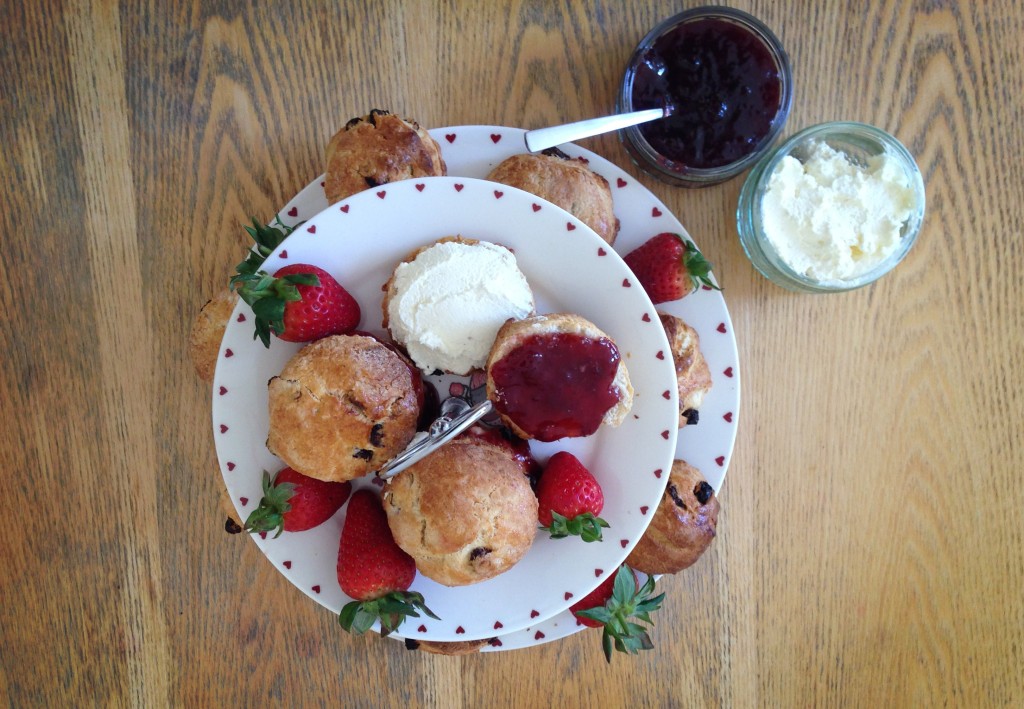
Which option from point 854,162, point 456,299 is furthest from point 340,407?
point 854,162

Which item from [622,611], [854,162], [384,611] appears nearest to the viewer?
[384,611]

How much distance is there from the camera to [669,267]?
171 cm

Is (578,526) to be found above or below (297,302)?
below

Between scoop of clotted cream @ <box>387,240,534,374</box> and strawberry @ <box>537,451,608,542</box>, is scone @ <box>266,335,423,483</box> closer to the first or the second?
scoop of clotted cream @ <box>387,240,534,374</box>

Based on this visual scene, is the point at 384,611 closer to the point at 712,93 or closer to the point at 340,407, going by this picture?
the point at 340,407

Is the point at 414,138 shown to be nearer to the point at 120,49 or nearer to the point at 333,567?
the point at 120,49

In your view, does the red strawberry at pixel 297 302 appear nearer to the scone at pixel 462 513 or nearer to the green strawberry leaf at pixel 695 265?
the scone at pixel 462 513

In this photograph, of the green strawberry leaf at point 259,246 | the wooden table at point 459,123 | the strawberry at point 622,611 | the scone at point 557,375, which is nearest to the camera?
the scone at point 557,375

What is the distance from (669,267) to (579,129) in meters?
0.39

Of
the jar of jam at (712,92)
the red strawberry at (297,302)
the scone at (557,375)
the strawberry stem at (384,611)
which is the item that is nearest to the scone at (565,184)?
the jar of jam at (712,92)

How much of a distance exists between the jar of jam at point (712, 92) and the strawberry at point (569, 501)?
77cm

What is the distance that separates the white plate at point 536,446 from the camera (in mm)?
1617

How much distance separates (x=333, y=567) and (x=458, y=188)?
923 mm

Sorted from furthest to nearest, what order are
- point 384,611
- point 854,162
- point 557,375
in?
point 854,162 < point 384,611 < point 557,375
